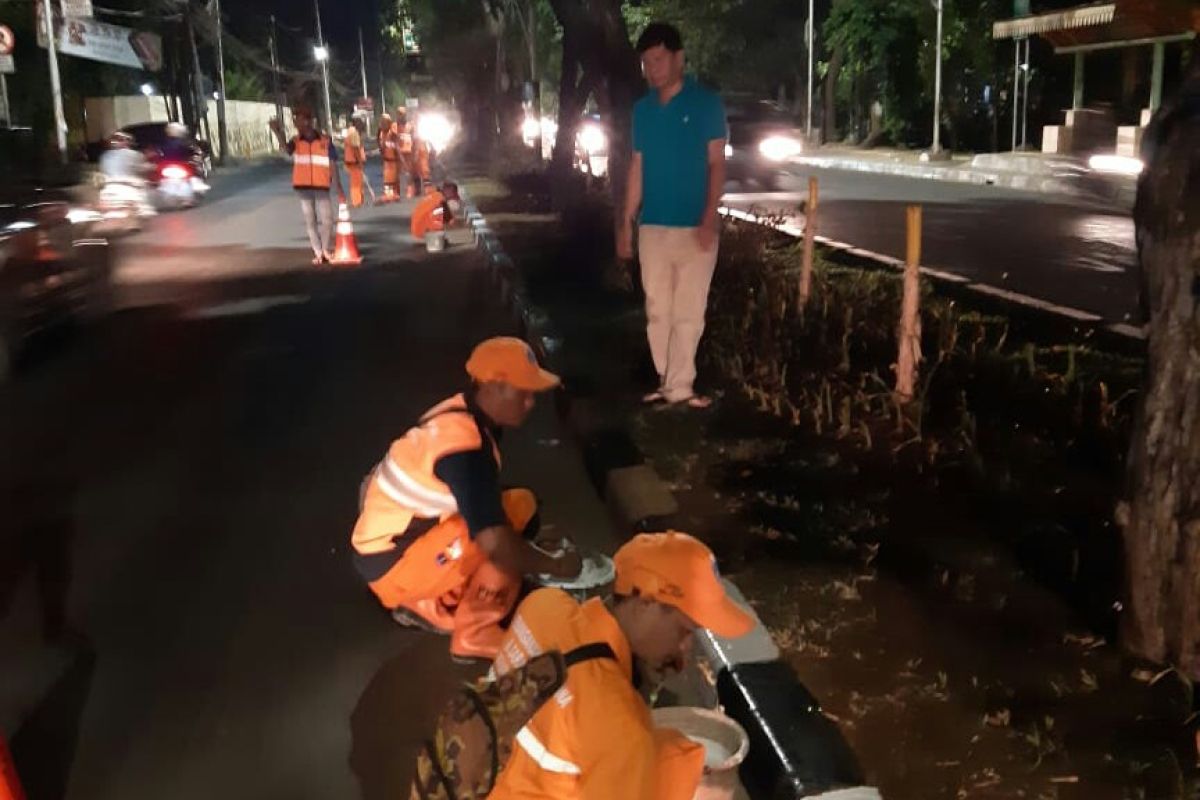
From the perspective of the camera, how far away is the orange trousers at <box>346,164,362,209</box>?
71.2 ft

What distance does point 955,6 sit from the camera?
34688 millimetres

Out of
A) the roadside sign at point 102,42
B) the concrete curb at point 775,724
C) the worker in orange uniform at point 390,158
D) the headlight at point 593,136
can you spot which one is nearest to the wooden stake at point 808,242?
the concrete curb at point 775,724

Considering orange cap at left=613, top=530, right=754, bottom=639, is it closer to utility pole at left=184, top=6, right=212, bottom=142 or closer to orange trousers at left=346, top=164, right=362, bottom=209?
orange trousers at left=346, top=164, right=362, bottom=209

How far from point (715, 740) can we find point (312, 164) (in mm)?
11601

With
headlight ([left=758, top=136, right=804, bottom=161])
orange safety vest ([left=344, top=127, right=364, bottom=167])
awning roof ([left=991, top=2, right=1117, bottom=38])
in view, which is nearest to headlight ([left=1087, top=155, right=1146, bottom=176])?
awning roof ([left=991, top=2, right=1117, bottom=38])

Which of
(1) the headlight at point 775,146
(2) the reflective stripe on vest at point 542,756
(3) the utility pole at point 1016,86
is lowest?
(2) the reflective stripe on vest at point 542,756

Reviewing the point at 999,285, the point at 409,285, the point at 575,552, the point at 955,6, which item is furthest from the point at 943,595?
the point at 955,6

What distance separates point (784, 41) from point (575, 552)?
175ft

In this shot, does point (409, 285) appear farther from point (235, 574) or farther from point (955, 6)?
point (955, 6)

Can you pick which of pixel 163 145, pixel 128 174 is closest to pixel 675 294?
pixel 128 174

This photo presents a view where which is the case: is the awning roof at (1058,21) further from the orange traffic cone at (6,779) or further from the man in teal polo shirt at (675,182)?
the orange traffic cone at (6,779)

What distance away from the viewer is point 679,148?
6.38m

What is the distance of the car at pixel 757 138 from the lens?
25.0m

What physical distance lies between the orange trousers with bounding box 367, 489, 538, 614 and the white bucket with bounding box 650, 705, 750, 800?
3.23ft
